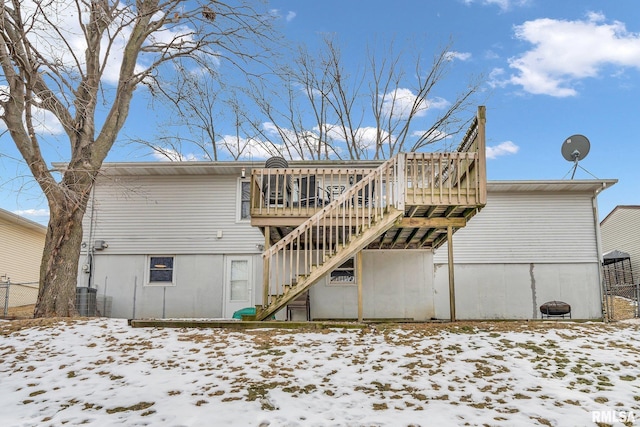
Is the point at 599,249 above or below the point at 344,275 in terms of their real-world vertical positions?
above

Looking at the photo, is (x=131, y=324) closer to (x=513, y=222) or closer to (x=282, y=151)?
(x=513, y=222)

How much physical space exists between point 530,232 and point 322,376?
963 centimetres

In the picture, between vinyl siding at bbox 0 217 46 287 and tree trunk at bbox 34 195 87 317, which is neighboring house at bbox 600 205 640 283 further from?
vinyl siding at bbox 0 217 46 287

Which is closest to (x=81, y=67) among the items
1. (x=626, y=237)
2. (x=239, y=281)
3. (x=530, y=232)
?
(x=239, y=281)

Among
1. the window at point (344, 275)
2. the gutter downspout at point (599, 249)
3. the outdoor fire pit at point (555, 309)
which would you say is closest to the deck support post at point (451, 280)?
the window at point (344, 275)

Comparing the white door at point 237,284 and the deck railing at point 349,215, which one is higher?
the deck railing at point 349,215

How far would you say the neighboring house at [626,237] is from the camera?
65.2ft

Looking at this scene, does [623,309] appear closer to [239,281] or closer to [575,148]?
[575,148]

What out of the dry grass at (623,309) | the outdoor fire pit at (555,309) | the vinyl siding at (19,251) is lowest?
the dry grass at (623,309)

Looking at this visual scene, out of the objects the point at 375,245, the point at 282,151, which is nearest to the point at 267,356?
the point at 375,245

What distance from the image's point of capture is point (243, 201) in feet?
38.1

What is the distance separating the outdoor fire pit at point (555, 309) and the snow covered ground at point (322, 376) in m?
3.99

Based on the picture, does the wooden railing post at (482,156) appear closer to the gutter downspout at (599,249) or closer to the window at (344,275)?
the window at (344,275)

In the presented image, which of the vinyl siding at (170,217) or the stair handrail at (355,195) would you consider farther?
the vinyl siding at (170,217)
